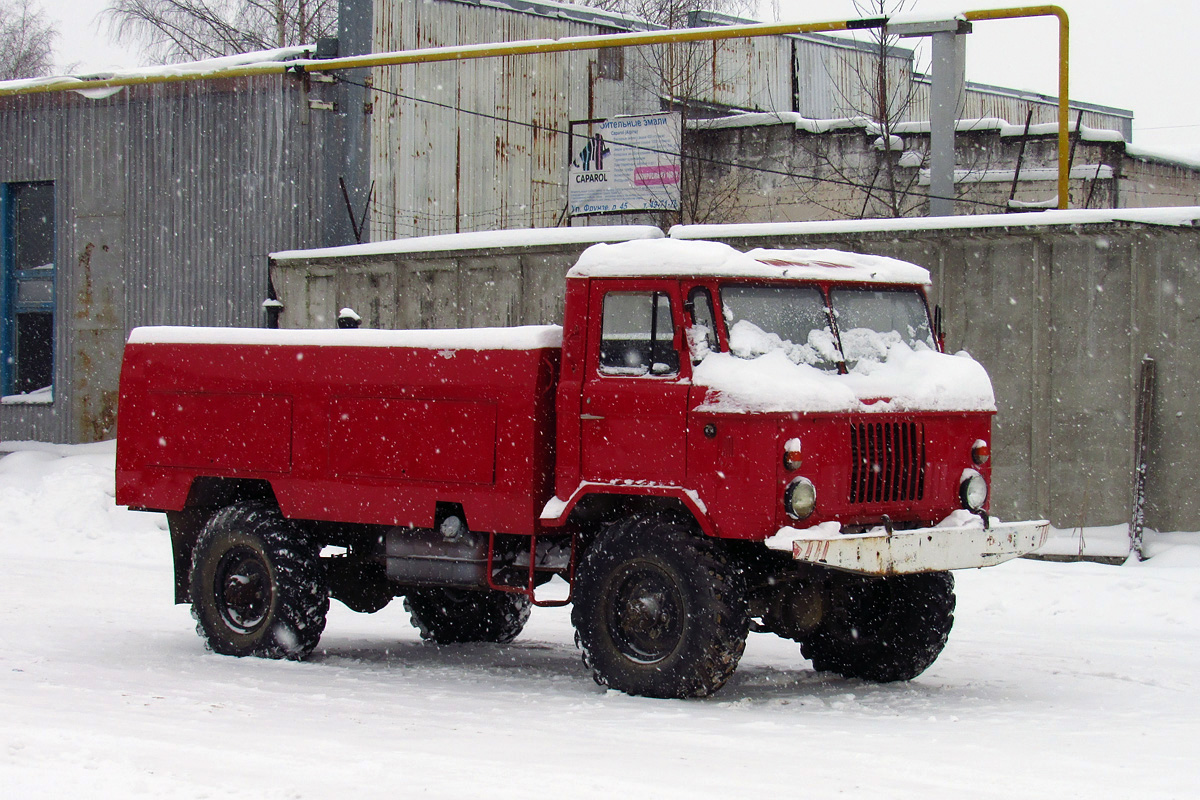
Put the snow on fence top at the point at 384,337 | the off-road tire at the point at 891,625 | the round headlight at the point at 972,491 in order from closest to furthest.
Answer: the round headlight at the point at 972,491 → the snow on fence top at the point at 384,337 → the off-road tire at the point at 891,625

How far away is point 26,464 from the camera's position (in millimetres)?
20375

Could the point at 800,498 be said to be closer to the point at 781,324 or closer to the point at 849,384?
the point at 849,384

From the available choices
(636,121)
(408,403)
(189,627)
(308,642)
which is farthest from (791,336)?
(636,121)

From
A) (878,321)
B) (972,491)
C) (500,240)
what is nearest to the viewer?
(972,491)

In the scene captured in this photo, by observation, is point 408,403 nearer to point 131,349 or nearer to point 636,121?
point 131,349

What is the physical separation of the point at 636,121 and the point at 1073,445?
12917mm

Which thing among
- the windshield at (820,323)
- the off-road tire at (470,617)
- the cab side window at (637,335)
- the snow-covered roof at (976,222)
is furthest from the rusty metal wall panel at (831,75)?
the cab side window at (637,335)

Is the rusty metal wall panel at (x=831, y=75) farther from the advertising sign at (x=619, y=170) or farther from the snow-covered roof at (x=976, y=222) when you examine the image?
the snow-covered roof at (x=976, y=222)

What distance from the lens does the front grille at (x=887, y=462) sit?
843 centimetres

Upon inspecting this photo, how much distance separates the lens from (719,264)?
8.57m

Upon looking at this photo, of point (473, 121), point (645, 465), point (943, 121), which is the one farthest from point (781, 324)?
point (473, 121)

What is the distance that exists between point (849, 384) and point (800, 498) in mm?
842

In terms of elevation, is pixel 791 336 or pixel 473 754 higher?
pixel 791 336

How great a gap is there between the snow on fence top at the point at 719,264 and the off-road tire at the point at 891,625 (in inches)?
73.9
